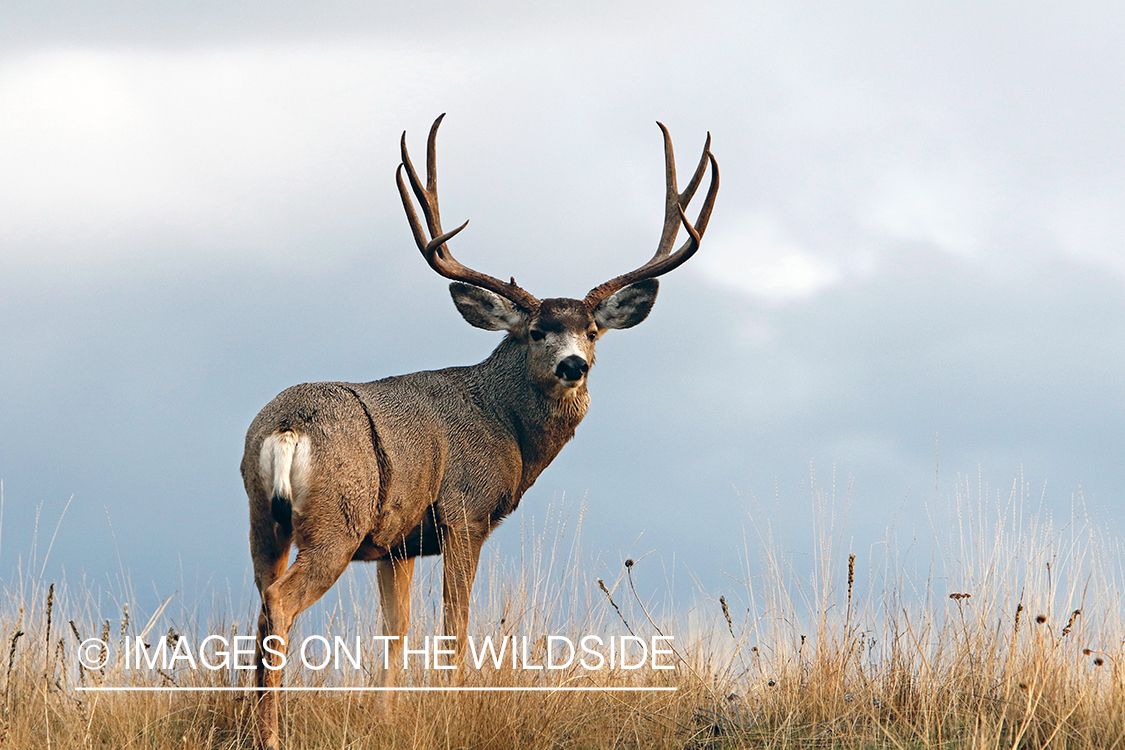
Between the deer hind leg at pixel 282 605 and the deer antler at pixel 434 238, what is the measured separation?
7.92 ft

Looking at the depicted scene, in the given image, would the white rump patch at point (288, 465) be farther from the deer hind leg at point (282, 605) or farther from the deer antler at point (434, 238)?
the deer antler at point (434, 238)

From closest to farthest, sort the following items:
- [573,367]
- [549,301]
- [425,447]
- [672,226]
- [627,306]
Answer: [425,447]
[573,367]
[549,301]
[627,306]
[672,226]

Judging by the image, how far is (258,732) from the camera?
6344 mm

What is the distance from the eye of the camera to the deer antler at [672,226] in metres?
8.40

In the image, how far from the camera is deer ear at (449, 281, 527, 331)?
814 cm

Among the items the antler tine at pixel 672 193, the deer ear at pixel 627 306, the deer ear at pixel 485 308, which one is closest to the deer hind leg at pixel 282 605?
the deer ear at pixel 485 308

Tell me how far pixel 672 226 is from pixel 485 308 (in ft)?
5.71

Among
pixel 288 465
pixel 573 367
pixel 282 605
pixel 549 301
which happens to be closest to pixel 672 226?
pixel 549 301

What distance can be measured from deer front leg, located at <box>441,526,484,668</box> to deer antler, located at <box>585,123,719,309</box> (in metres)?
2.03

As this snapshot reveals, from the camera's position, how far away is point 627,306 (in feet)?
27.6

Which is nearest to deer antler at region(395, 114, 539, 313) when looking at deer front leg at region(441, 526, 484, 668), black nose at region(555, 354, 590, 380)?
A: black nose at region(555, 354, 590, 380)

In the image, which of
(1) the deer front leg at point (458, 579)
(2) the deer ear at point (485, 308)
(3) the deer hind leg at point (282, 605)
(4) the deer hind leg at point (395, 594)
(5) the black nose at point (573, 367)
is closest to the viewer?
(3) the deer hind leg at point (282, 605)

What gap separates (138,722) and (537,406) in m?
3.20

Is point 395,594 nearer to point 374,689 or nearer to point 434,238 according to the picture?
point 374,689
